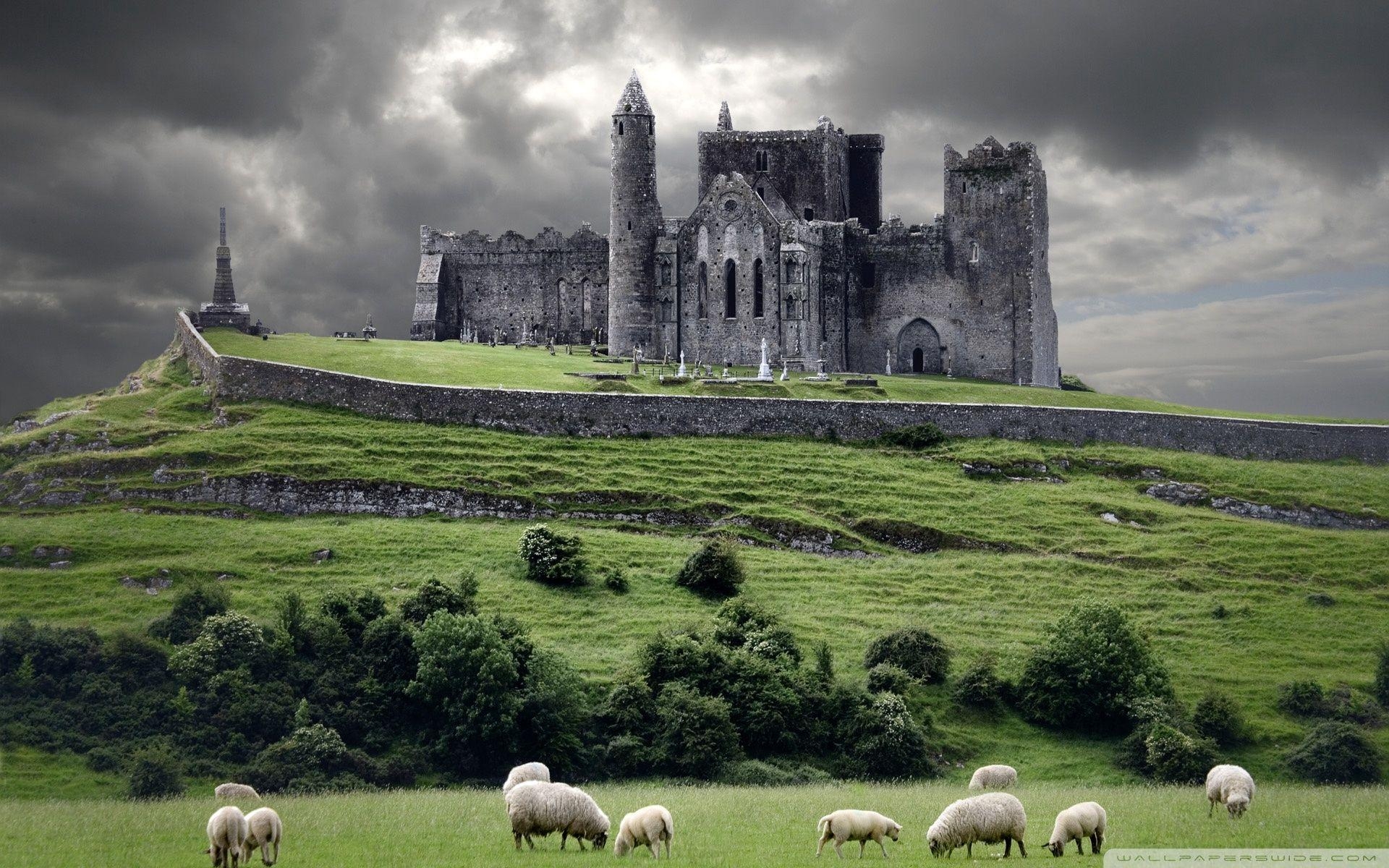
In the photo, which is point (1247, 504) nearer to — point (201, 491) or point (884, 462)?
point (884, 462)

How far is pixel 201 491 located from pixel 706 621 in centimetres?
2562

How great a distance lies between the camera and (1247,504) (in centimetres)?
7275

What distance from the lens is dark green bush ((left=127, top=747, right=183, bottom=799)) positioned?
45531 mm

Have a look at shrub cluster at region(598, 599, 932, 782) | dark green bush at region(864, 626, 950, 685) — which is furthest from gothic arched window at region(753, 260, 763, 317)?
shrub cluster at region(598, 599, 932, 782)

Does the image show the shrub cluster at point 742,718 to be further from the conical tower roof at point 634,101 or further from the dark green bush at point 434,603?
the conical tower roof at point 634,101

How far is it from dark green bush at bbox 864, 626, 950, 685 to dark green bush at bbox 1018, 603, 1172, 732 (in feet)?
9.83

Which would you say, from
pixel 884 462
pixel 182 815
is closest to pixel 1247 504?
pixel 884 462

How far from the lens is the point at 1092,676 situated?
177 feet

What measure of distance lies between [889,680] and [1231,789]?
2041 cm

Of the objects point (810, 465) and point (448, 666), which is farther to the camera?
point (810, 465)

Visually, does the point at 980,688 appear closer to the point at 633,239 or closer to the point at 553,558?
the point at 553,558

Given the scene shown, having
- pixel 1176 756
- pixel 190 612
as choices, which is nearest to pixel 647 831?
pixel 1176 756

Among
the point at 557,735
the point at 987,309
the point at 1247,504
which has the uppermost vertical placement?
the point at 987,309

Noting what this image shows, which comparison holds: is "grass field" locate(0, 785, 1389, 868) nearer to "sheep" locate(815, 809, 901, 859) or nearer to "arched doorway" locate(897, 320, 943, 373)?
"sheep" locate(815, 809, 901, 859)
